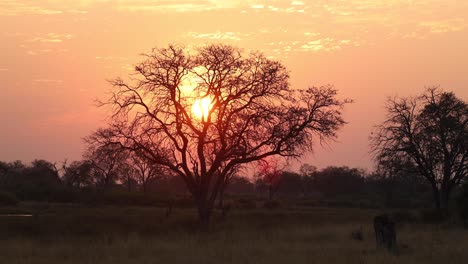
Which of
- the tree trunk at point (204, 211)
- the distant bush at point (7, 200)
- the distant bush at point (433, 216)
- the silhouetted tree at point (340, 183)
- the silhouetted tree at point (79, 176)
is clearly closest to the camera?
the tree trunk at point (204, 211)

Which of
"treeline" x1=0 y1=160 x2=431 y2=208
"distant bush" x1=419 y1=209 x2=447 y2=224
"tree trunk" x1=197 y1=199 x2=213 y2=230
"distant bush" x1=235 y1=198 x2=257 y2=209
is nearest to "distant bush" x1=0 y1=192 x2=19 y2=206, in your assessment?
"treeline" x1=0 y1=160 x2=431 y2=208

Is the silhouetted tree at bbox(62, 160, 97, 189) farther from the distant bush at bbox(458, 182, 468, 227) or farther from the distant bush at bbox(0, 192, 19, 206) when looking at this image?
the distant bush at bbox(458, 182, 468, 227)

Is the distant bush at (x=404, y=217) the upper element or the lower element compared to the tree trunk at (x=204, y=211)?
lower

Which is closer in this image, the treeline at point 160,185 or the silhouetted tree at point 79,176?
the treeline at point 160,185

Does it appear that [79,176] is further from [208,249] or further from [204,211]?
[208,249]

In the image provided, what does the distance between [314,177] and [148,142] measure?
96.9 m

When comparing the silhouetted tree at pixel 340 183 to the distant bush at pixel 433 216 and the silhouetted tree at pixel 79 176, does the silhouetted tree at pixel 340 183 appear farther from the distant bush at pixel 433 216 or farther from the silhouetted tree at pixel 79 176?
the distant bush at pixel 433 216

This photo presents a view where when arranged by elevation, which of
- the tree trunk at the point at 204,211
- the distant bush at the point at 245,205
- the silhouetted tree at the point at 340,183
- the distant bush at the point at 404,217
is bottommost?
the distant bush at the point at 404,217

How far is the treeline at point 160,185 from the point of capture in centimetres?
7101

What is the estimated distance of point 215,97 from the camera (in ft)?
120

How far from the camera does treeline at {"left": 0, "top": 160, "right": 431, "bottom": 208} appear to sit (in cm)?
7101

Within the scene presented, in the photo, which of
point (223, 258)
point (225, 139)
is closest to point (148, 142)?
point (225, 139)

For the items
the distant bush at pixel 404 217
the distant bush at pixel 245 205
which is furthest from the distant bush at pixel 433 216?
the distant bush at pixel 245 205

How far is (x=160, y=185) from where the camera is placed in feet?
481
